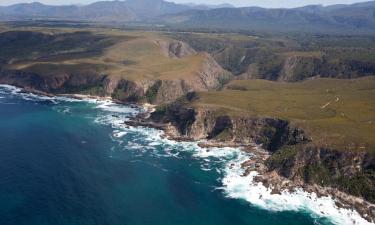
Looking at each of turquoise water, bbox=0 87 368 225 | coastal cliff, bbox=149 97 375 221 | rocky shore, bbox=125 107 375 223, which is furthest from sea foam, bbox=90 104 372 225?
coastal cliff, bbox=149 97 375 221

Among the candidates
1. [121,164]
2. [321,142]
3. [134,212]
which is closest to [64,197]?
[134,212]

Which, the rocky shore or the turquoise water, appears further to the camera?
the rocky shore

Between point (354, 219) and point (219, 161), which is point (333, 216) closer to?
point (354, 219)

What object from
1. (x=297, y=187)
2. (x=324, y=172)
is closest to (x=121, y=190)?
(x=297, y=187)

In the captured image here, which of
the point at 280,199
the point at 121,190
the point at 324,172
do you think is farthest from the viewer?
the point at 324,172

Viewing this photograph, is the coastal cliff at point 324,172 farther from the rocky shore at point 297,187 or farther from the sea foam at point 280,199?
the sea foam at point 280,199

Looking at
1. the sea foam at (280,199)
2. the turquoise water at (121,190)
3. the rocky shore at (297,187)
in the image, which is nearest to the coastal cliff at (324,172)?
the rocky shore at (297,187)

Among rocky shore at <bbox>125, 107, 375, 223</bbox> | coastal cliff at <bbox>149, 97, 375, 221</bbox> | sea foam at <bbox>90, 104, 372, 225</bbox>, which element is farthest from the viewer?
coastal cliff at <bbox>149, 97, 375, 221</bbox>

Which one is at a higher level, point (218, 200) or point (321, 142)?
point (321, 142)

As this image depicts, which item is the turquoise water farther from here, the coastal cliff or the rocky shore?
the coastal cliff

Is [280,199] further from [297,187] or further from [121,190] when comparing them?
[121,190]

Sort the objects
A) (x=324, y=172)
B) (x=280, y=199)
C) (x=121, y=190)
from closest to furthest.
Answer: (x=280, y=199)
(x=121, y=190)
(x=324, y=172)
